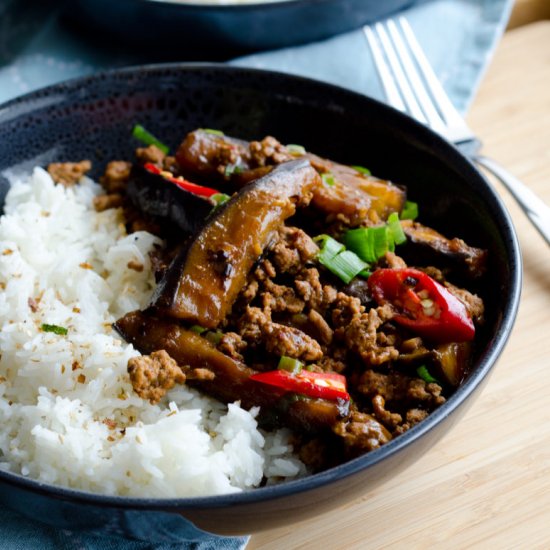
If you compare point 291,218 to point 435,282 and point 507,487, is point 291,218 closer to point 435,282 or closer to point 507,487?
point 435,282

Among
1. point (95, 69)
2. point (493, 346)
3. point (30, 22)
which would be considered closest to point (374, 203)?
point (493, 346)

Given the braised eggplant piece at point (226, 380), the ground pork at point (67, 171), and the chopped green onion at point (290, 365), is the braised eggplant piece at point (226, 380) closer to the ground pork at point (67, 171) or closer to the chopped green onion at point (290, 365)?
the chopped green onion at point (290, 365)

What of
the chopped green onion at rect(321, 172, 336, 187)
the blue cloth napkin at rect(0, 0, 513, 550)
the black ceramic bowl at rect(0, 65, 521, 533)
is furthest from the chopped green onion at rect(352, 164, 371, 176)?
the blue cloth napkin at rect(0, 0, 513, 550)

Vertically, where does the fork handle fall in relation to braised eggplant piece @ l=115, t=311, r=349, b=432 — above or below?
below

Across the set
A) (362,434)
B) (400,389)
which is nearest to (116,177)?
(400,389)

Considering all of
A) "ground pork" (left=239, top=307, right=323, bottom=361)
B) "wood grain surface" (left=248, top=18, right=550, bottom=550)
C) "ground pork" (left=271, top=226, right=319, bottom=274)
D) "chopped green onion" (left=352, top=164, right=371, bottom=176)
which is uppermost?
"ground pork" (left=271, top=226, right=319, bottom=274)

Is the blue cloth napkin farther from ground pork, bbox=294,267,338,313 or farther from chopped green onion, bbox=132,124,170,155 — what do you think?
ground pork, bbox=294,267,338,313
